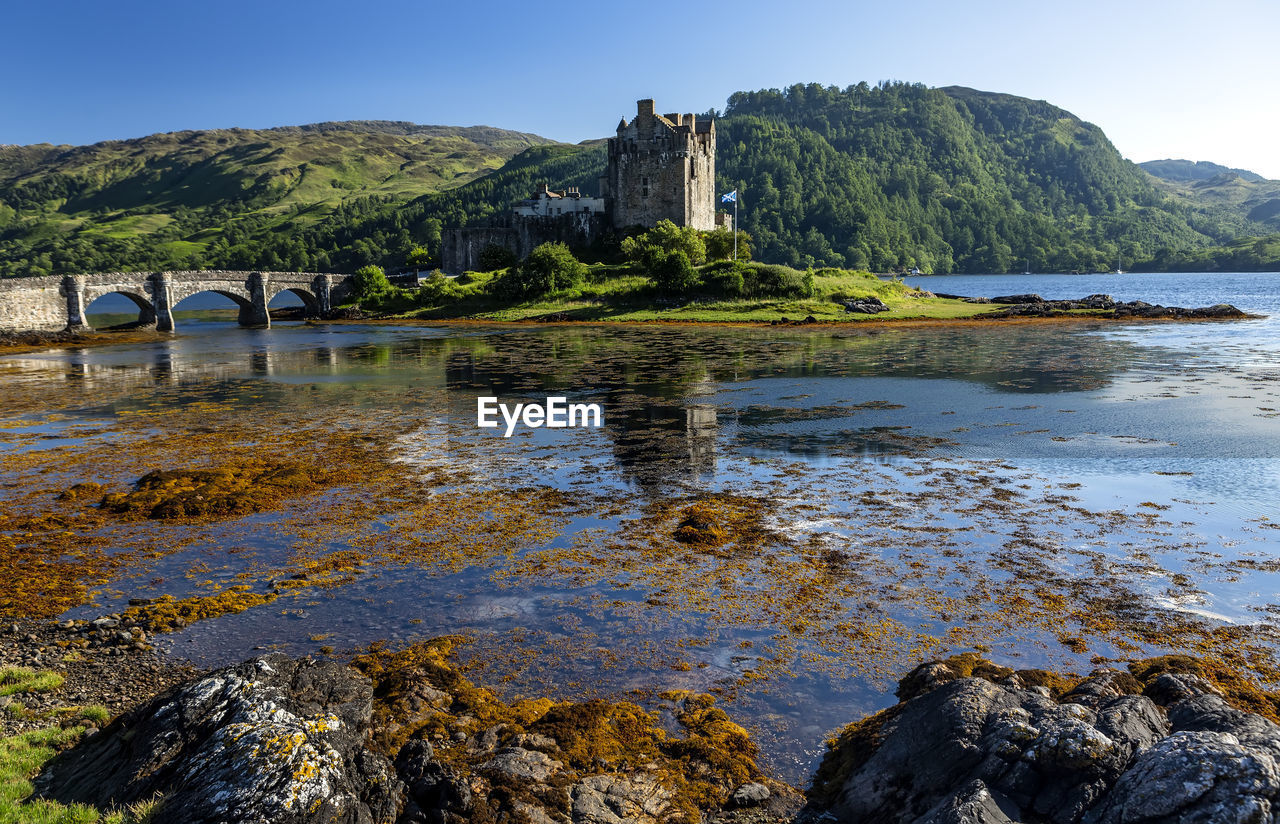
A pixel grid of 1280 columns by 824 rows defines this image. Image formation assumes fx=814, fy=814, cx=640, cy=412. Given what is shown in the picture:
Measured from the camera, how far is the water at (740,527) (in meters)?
12.2

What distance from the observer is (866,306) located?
86.1 meters

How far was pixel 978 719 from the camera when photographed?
8.38 m

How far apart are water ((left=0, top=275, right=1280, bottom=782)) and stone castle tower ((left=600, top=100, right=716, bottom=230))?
72.6m

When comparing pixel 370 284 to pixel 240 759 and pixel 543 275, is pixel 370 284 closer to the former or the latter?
pixel 543 275

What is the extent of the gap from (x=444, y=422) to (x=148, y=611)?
17.9 metres

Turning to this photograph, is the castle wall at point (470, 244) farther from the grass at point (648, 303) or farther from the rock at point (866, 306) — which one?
the rock at point (866, 306)

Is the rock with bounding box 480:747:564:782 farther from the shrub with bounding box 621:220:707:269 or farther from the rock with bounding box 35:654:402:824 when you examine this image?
the shrub with bounding box 621:220:707:269

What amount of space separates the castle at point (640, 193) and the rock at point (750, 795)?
10441 cm

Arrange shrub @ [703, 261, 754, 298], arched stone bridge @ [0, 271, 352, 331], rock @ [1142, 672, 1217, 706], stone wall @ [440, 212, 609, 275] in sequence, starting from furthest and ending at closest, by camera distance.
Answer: stone wall @ [440, 212, 609, 275], shrub @ [703, 261, 754, 298], arched stone bridge @ [0, 271, 352, 331], rock @ [1142, 672, 1217, 706]

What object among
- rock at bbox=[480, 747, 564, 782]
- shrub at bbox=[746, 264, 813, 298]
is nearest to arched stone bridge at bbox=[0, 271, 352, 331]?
shrub at bbox=[746, 264, 813, 298]

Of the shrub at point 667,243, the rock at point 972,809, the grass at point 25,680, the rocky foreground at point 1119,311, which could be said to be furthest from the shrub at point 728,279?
the rock at point 972,809

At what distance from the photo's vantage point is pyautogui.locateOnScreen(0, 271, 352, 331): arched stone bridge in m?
78.9

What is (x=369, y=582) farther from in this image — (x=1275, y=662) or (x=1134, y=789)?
(x=1275, y=662)

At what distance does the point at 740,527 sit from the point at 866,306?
72.8 metres
